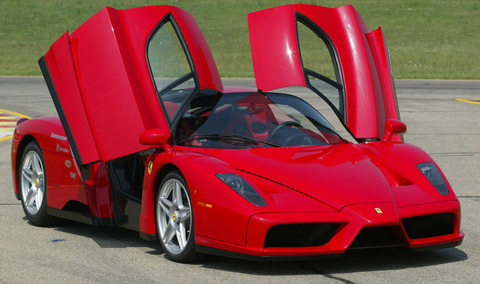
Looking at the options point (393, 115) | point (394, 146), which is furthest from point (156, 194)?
point (393, 115)

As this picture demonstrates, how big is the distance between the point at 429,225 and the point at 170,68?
2.46 meters

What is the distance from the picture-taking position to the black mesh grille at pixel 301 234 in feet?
16.9

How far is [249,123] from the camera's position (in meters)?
6.37

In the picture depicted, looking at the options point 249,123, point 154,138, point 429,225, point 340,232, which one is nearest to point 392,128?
point 249,123

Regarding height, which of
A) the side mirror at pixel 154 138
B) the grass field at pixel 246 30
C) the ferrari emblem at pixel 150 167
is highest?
the side mirror at pixel 154 138

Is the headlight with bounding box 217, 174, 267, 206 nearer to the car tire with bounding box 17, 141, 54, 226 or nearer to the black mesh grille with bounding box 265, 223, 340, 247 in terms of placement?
the black mesh grille with bounding box 265, 223, 340, 247

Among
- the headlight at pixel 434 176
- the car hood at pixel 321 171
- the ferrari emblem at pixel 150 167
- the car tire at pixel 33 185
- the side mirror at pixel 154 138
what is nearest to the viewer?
the car hood at pixel 321 171

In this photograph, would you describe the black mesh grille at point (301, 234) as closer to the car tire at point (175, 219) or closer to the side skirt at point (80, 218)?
the car tire at point (175, 219)

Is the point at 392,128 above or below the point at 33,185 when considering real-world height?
above

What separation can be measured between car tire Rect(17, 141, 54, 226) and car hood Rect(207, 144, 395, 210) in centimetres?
203

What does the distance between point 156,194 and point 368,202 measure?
161cm

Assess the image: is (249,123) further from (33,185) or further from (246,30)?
(246,30)

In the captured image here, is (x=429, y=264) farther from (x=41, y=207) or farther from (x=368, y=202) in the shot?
(x=41, y=207)

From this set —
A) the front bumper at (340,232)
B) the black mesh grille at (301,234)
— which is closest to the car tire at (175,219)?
the front bumper at (340,232)
